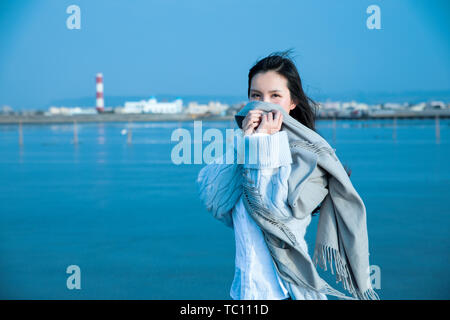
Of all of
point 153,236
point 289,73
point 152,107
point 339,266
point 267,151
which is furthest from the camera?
point 152,107

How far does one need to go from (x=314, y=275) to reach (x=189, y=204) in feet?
19.2

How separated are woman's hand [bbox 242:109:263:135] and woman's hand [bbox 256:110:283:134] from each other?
12 mm

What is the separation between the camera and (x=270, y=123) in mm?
1226

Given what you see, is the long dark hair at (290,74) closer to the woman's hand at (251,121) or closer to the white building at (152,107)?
the woman's hand at (251,121)

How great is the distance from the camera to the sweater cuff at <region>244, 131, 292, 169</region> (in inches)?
46.9

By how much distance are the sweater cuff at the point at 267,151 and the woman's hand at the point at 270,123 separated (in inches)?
0.6

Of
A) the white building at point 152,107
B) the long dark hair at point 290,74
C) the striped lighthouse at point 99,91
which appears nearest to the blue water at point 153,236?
the long dark hair at point 290,74

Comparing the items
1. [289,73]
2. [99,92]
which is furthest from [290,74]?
[99,92]

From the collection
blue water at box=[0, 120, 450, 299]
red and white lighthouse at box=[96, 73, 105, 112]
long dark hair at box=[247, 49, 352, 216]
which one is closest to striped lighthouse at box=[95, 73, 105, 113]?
red and white lighthouse at box=[96, 73, 105, 112]

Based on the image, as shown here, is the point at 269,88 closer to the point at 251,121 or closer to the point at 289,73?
the point at 289,73

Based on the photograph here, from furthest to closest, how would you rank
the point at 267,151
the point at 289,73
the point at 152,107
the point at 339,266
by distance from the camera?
the point at 152,107
the point at 289,73
the point at 339,266
the point at 267,151

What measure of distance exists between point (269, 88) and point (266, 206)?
0.34m

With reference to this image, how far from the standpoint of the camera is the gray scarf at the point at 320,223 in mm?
1223
